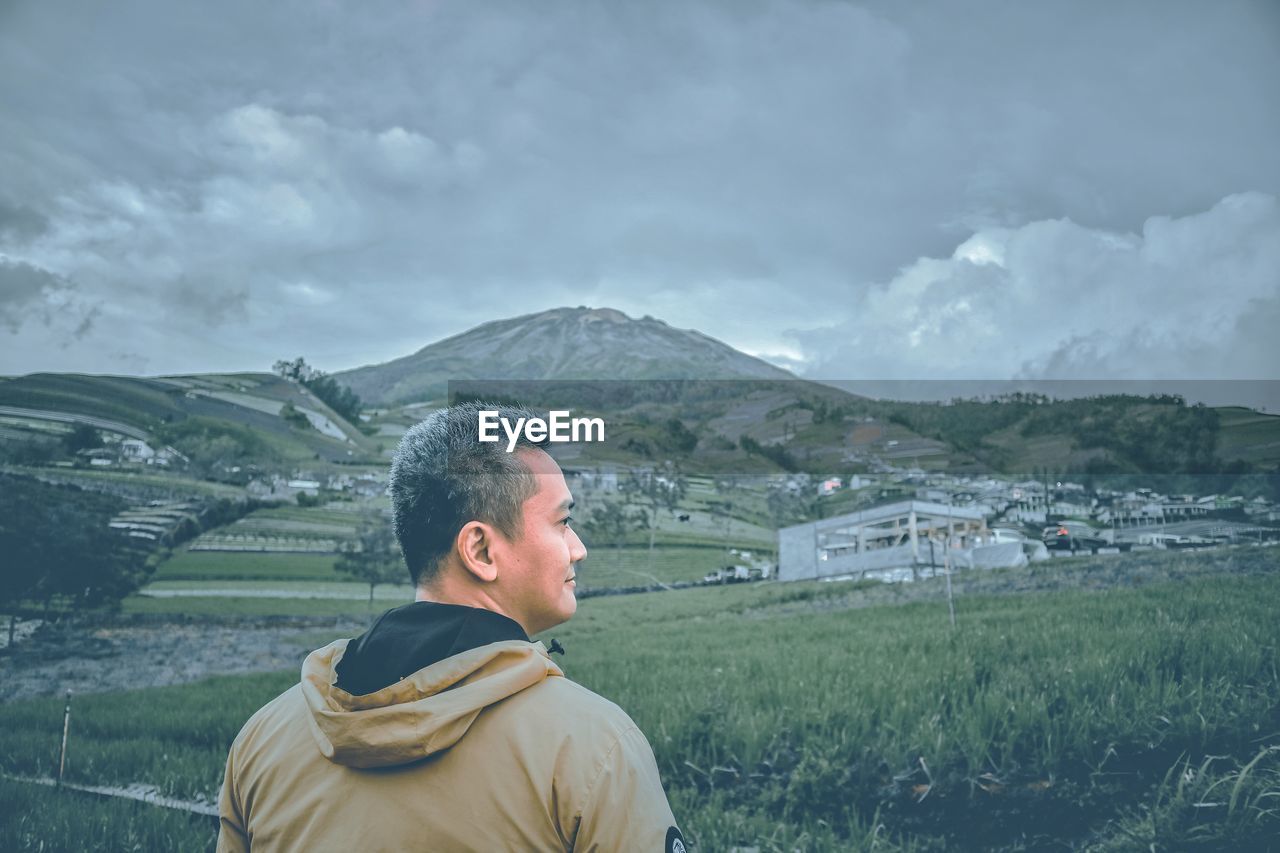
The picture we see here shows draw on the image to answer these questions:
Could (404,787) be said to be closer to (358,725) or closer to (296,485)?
(358,725)

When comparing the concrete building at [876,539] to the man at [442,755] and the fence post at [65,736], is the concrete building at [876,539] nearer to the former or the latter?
the man at [442,755]

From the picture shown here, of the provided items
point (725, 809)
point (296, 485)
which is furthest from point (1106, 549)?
point (296, 485)

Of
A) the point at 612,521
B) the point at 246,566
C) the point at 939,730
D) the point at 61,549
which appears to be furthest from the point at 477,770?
the point at 61,549

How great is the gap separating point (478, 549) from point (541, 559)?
5.5 inches

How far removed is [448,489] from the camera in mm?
1702

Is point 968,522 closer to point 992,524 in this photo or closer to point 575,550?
point 992,524

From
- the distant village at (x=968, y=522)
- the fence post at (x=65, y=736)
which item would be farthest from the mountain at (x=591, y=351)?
the fence post at (x=65, y=736)

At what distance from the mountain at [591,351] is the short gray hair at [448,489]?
3.26m

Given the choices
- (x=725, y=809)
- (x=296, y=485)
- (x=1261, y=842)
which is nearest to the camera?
(x=1261, y=842)

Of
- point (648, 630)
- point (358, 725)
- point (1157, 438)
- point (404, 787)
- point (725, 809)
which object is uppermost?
point (1157, 438)

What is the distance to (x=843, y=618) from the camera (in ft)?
13.5

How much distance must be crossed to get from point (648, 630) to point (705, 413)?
132 cm

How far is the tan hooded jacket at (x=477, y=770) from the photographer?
127 cm

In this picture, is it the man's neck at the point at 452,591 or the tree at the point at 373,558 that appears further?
the tree at the point at 373,558
